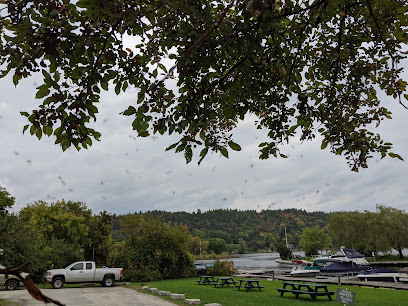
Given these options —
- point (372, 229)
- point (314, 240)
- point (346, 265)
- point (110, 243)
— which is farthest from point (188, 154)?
point (314, 240)

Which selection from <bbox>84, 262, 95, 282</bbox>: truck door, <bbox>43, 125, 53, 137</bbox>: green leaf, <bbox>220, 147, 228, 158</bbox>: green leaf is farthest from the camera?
<bbox>84, 262, 95, 282</bbox>: truck door

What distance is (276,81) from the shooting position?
208 inches

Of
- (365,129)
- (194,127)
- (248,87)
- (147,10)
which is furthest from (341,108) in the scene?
(147,10)

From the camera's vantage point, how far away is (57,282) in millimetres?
22781

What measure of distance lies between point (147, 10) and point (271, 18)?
1.57m

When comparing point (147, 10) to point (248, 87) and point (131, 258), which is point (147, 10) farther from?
point (131, 258)

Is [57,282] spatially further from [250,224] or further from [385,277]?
[250,224]

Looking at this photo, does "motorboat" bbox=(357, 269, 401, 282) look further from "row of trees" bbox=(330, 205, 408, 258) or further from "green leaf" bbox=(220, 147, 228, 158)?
"green leaf" bbox=(220, 147, 228, 158)

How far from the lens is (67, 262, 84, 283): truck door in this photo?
920 inches

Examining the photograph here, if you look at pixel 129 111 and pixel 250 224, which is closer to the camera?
pixel 129 111

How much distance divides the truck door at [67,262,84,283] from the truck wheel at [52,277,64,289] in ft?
1.53

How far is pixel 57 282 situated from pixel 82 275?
1640 mm

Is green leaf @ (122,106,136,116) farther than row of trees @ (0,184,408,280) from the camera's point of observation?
No

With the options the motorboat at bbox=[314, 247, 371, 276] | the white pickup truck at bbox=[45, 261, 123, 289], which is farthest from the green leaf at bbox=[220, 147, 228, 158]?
the motorboat at bbox=[314, 247, 371, 276]
